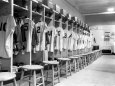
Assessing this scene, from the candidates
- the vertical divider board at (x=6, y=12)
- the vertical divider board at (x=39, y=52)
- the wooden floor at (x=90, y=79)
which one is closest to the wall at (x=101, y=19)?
the wooden floor at (x=90, y=79)

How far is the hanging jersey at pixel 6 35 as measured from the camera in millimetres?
3084

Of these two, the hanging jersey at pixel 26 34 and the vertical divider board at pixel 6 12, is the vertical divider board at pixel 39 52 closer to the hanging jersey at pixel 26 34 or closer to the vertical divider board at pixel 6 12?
the hanging jersey at pixel 26 34

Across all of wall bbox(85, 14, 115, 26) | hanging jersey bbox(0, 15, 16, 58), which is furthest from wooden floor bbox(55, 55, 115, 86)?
wall bbox(85, 14, 115, 26)

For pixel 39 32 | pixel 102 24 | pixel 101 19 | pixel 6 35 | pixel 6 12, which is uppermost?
pixel 101 19

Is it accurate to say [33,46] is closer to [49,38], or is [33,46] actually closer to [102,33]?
[49,38]

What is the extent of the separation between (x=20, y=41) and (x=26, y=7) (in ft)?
3.25

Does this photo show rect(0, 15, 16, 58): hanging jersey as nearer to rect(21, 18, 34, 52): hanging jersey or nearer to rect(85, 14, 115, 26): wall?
rect(21, 18, 34, 52): hanging jersey

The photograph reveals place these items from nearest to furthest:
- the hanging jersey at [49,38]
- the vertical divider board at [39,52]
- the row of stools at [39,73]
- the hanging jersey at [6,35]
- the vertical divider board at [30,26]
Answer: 1. the row of stools at [39,73]
2. the hanging jersey at [6,35]
3. the vertical divider board at [30,26]
4. the vertical divider board at [39,52]
5. the hanging jersey at [49,38]

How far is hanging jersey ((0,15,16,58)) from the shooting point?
121 inches

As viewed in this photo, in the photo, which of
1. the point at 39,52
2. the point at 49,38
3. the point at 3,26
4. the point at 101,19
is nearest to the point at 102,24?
the point at 101,19

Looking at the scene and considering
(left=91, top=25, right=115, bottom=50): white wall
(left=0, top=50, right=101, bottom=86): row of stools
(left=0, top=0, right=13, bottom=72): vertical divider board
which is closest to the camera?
(left=0, top=50, right=101, bottom=86): row of stools

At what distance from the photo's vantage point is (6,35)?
10.2ft

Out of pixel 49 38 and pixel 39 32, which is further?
pixel 49 38

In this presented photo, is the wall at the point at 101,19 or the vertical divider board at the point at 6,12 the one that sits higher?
the wall at the point at 101,19
